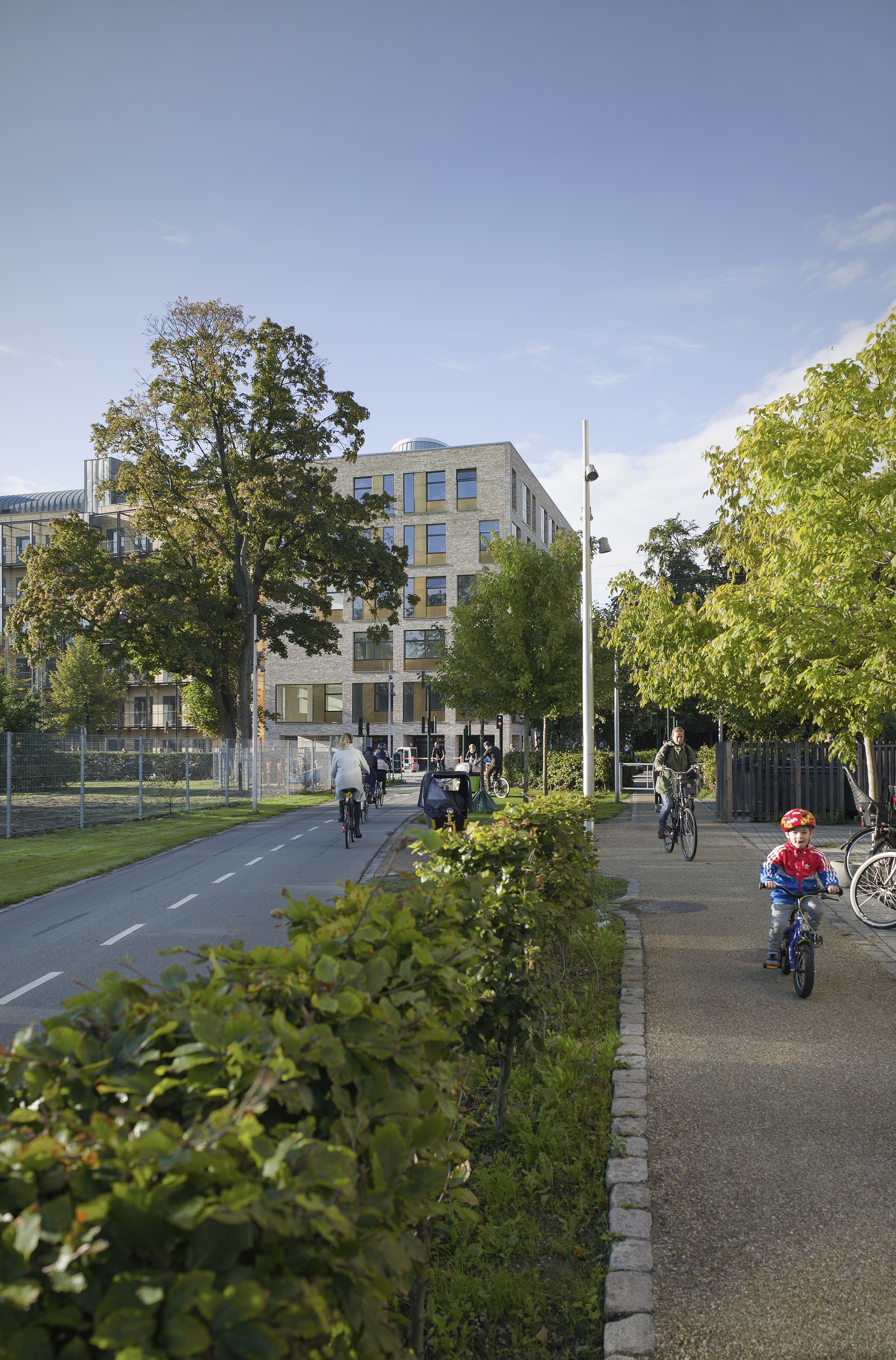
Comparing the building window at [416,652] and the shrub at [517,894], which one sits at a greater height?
the building window at [416,652]

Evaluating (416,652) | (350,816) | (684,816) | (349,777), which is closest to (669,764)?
(684,816)

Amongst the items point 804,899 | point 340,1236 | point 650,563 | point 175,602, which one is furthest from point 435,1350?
point 650,563

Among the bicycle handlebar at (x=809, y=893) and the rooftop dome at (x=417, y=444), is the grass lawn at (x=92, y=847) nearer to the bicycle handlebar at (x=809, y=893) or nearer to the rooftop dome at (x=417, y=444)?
the bicycle handlebar at (x=809, y=893)

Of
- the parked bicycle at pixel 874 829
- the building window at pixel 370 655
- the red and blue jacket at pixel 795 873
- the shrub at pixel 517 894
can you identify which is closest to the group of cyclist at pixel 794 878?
the red and blue jacket at pixel 795 873

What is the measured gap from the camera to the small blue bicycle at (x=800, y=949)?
22.5ft

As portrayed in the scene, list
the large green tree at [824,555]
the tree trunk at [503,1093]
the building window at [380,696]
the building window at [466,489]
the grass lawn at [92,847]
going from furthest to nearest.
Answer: the building window at [380,696] < the building window at [466,489] < the grass lawn at [92,847] < the large green tree at [824,555] < the tree trunk at [503,1093]

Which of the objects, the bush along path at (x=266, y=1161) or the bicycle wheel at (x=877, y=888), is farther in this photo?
the bicycle wheel at (x=877, y=888)

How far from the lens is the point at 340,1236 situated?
5.04ft

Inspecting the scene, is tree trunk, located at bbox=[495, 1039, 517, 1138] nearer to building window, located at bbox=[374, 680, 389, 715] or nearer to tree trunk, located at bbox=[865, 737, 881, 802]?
tree trunk, located at bbox=[865, 737, 881, 802]

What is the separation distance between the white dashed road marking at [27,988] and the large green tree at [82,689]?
160ft

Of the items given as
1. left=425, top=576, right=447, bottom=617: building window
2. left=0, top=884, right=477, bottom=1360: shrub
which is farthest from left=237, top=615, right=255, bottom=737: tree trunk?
left=0, top=884, right=477, bottom=1360: shrub

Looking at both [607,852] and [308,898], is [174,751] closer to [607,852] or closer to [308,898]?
[607,852]

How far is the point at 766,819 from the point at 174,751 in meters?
15.0

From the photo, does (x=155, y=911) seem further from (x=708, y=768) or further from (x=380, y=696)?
(x=380, y=696)
